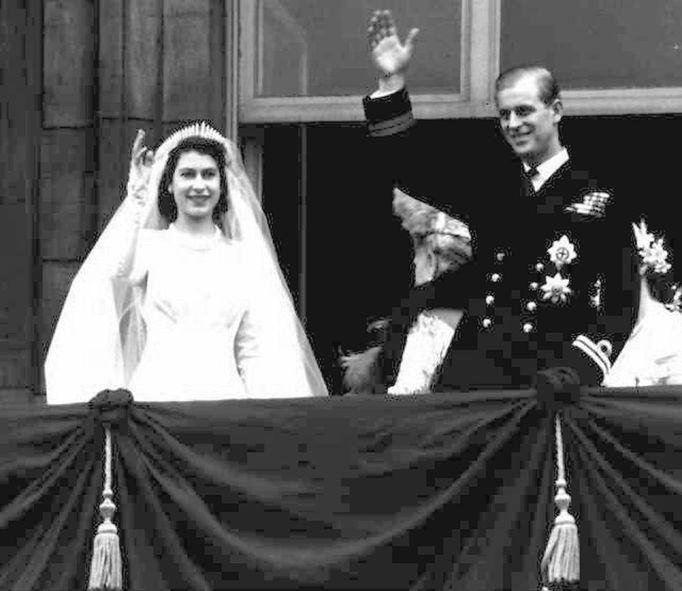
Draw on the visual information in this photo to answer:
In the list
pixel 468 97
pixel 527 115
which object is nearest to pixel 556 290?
pixel 527 115

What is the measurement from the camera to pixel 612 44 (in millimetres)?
12398

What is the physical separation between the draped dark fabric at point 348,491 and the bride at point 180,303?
2.76ft

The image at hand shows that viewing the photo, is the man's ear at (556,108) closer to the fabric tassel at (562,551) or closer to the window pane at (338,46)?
the fabric tassel at (562,551)

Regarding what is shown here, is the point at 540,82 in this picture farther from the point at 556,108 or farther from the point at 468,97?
the point at 468,97

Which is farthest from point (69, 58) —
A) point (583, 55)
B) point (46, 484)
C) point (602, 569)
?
point (602, 569)

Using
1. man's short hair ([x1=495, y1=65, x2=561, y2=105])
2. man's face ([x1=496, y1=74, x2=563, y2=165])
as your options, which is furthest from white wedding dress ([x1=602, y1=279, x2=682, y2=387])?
man's short hair ([x1=495, y1=65, x2=561, y2=105])

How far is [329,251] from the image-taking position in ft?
41.0

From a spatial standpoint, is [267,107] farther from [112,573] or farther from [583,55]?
[112,573]

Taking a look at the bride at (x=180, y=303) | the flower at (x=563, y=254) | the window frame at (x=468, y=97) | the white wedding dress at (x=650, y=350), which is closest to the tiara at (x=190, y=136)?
the bride at (x=180, y=303)

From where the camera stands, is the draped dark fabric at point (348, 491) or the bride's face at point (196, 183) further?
the bride's face at point (196, 183)

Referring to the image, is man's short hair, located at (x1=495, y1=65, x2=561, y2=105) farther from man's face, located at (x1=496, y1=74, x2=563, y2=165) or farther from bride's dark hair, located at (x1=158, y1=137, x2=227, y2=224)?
bride's dark hair, located at (x1=158, y1=137, x2=227, y2=224)

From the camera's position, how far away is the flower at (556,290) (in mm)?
10406

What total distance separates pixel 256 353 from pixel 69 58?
2060mm

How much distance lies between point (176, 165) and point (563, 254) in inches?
63.8
